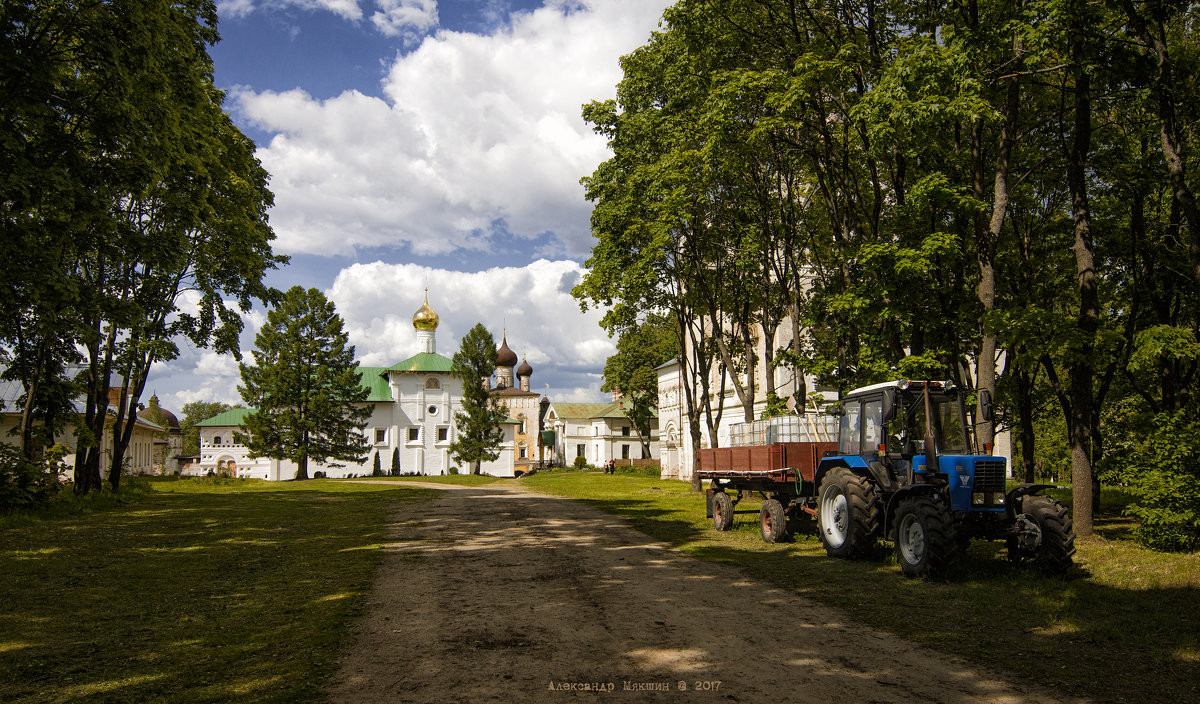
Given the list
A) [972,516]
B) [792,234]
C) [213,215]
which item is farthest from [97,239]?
[792,234]

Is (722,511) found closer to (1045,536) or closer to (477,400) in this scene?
(1045,536)

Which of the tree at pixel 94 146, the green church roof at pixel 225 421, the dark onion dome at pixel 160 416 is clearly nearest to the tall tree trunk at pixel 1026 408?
the tree at pixel 94 146

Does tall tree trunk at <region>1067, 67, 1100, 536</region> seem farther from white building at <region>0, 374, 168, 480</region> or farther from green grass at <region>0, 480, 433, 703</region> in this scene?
white building at <region>0, 374, 168, 480</region>

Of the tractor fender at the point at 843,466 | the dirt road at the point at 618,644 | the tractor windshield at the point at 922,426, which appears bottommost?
the dirt road at the point at 618,644

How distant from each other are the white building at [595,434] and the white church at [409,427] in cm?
1859

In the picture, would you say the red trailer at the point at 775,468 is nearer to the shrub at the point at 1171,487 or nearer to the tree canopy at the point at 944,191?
the tree canopy at the point at 944,191

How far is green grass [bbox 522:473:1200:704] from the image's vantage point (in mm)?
6109

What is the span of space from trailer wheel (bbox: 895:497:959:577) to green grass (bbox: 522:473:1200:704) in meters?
0.26

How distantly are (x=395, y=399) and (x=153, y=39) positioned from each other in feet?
177

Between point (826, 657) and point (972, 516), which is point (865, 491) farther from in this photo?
point (826, 657)

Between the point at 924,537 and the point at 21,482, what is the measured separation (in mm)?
19321

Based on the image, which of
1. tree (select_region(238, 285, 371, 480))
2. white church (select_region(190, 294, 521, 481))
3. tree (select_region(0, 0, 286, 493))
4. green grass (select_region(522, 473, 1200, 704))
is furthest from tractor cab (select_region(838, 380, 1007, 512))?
white church (select_region(190, 294, 521, 481))

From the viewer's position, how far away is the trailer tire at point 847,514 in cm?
1094

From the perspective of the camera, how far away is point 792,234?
67.5 feet
